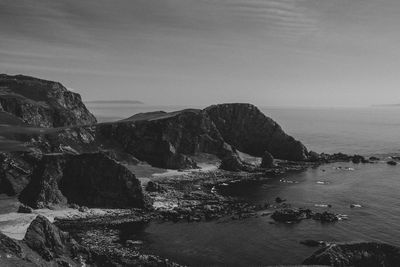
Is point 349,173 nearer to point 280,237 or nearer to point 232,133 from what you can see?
point 232,133

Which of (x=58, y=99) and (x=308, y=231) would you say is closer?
(x=308, y=231)

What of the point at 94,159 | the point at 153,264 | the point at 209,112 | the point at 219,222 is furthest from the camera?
the point at 209,112

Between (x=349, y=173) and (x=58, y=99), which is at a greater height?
(x=58, y=99)

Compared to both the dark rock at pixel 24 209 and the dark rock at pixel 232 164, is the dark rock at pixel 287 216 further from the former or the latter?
the dark rock at pixel 232 164

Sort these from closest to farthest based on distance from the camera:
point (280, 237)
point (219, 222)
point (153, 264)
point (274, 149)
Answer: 1. point (153, 264)
2. point (280, 237)
3. point (219, 222)
4. point (274, 149)

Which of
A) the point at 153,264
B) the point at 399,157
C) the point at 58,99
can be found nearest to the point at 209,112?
the point at 58,99

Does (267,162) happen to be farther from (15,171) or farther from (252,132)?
(15,171)

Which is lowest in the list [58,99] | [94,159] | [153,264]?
[153,264]
